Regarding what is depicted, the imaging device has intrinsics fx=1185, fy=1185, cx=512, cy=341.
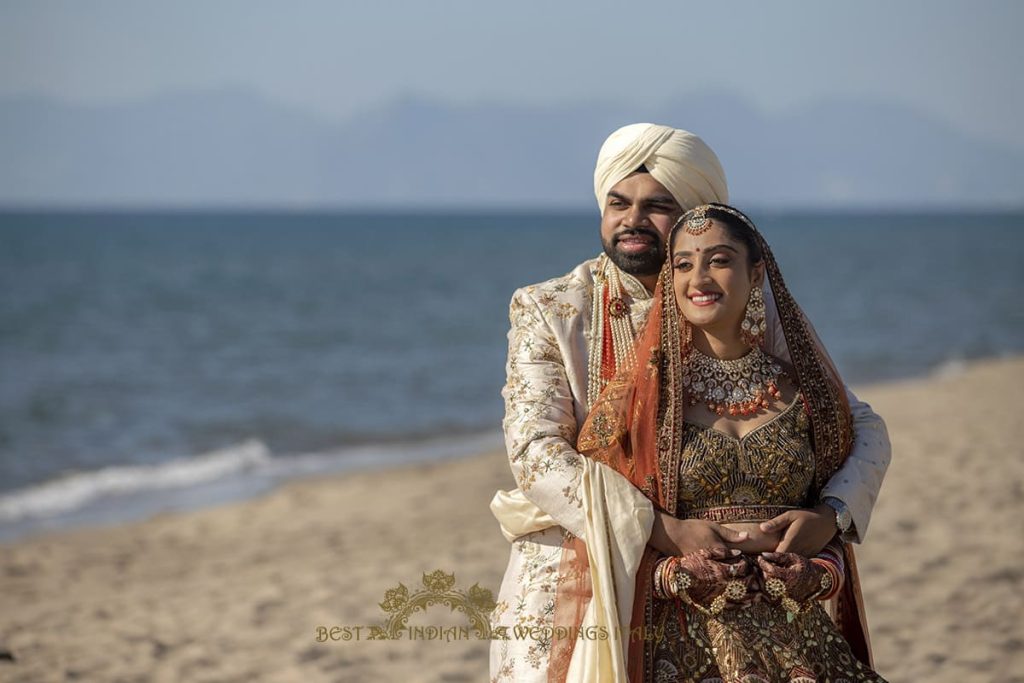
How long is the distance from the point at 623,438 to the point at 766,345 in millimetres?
544

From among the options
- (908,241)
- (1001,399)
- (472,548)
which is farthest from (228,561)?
(908,241)

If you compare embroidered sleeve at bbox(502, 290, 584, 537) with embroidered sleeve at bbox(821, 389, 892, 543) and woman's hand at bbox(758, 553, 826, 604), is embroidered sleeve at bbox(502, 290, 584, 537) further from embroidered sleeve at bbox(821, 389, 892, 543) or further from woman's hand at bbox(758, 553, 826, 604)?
embroidered sleeve at bbox(821, 389, 892, 543)

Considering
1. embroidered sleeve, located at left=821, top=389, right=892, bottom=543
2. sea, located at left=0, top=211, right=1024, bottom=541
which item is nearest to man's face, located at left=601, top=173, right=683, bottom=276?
embroidered sleeve, located at left=821, top=389, right=892, bottom=543

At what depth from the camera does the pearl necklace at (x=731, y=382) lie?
10.6 feet

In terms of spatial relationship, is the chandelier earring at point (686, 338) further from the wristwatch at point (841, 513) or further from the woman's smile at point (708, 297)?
the wristwatch at point (841, 513)

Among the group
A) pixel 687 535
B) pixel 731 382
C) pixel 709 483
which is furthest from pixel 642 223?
pixel 687 535

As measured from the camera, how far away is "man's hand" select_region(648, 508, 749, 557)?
10.2 feet

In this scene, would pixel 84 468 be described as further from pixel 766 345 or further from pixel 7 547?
pixel 766 345

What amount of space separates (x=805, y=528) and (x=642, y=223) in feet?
3.19

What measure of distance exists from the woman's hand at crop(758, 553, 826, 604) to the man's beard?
35.0 inches

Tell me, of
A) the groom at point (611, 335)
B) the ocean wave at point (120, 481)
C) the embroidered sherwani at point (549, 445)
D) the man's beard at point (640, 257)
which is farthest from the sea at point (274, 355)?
the man's beard at point (640, 257)

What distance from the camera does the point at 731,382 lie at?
10.7ft

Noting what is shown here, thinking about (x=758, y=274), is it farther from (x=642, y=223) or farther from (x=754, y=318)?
(x=642, y=223)

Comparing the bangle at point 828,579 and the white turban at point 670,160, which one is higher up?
the white turban at point 670,160
